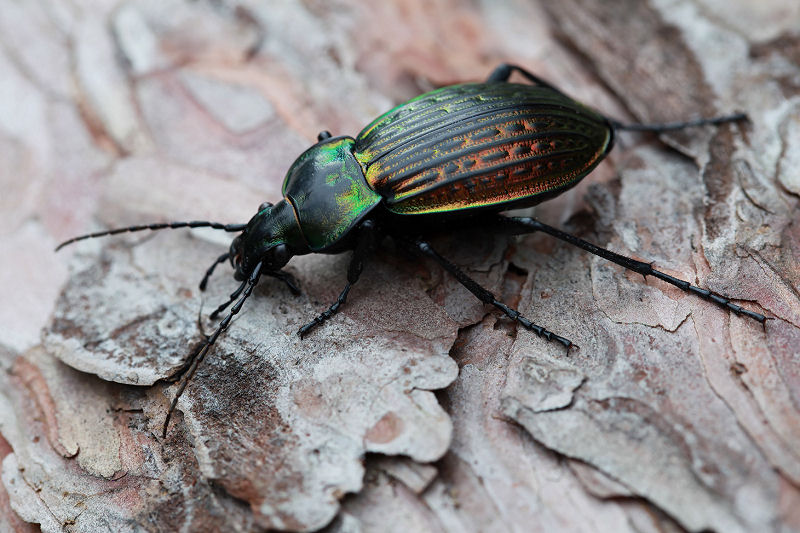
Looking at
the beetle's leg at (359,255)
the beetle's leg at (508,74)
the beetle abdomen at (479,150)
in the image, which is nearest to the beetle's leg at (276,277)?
the beetle's leg at (359,255)

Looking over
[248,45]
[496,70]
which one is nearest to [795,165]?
[496,70]

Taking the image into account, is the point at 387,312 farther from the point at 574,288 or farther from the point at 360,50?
the point at 360,50

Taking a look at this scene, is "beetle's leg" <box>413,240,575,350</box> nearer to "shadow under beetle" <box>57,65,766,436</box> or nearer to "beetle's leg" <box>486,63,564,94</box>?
Result: "shadow under beetle" <box>57,65,766,436</box>

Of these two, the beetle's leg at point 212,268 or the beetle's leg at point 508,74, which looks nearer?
the beetle's leg at point 212,268

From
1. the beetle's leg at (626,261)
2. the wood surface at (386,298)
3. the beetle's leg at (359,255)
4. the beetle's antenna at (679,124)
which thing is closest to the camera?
the wood surface at (386,298)

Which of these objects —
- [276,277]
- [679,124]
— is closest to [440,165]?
[276,277]

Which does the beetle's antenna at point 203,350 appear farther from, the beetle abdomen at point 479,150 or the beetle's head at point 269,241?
the beetle abdomen at point 479,150
